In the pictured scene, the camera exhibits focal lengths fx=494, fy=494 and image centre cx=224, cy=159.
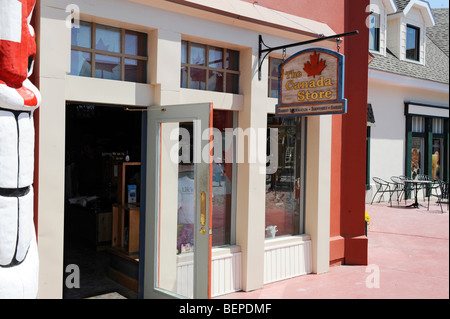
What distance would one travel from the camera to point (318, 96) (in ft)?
19.9

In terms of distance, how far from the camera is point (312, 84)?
20.0ft

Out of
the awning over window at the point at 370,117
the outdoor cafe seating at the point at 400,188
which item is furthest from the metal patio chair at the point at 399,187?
the awning over window at the point at 370,117

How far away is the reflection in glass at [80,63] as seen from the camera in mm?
4938

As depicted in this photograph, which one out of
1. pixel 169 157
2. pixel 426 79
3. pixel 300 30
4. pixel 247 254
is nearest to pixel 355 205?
pixel 247 254

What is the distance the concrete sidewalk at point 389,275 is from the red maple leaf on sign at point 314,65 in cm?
286

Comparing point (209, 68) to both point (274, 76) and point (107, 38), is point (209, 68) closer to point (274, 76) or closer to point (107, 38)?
point (274, 76)

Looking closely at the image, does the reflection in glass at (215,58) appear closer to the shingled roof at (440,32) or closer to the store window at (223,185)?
the store window at (223,185)

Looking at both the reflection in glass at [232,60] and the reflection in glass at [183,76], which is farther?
the reflection in glass at [232,60]

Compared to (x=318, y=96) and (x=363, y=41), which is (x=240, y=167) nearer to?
(x=318, y=96)

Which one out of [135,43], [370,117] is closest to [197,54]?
[135,43]

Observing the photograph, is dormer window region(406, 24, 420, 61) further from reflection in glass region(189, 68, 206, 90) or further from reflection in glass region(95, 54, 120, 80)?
reflection in glass region(95, 54, 120, 80)

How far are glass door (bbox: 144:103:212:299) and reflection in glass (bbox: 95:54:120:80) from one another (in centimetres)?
56

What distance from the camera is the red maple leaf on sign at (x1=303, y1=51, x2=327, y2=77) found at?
605 centimetres

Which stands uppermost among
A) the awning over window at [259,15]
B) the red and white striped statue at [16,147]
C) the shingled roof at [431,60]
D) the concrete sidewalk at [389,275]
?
the shingled roof at [431,60]
